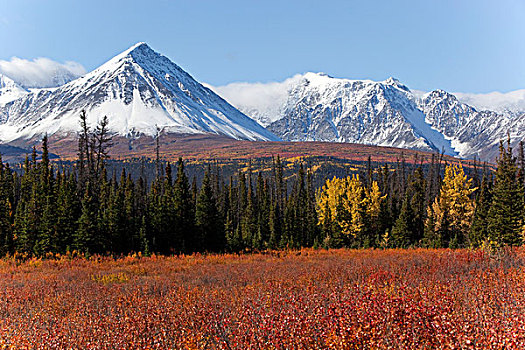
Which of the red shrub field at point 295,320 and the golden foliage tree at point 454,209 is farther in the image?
the golden foliage tree at point 454,209

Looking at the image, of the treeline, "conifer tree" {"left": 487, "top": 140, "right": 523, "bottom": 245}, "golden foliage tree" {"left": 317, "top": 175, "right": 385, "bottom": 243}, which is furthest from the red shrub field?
"golden foliage tree" {"left": 317, "top": 175, "right": 385, "bottom": 243}

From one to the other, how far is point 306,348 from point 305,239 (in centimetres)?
5211

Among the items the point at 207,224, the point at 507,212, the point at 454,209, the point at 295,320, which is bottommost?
the point at 207,224

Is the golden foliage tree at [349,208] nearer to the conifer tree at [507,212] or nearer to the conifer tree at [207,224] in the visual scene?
the conifer tree at [507,212]

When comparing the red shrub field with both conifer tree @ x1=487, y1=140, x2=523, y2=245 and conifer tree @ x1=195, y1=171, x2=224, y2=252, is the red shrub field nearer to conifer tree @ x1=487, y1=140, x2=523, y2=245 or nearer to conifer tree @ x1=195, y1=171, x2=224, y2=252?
conifer tree @ x1=487, y1=140, x2=523, y2=245

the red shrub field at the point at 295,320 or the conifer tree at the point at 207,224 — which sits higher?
the red shrub field at the point at 295,320

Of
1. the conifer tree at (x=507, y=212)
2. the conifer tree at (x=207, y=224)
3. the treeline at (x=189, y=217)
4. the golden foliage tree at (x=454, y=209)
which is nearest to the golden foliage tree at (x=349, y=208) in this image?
the treeline at (x=189, y=217)

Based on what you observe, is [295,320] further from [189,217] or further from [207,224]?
[207,224]

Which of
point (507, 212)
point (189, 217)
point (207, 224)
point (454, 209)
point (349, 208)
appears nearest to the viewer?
point (507, 212)

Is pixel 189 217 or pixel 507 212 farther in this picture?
pixel 189 217

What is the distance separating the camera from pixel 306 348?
5.69 metres

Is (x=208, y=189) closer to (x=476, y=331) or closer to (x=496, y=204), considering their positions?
(x=496, y=204)

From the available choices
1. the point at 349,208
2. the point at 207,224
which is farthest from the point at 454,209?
the point at 207,224

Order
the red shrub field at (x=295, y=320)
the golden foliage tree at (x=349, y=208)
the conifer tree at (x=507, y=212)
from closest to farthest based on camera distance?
the red shrub field at (x=295, y=320) → the conifer tree at (x=507, y=212) → the golden foliage tree at (x=349, y=208)
